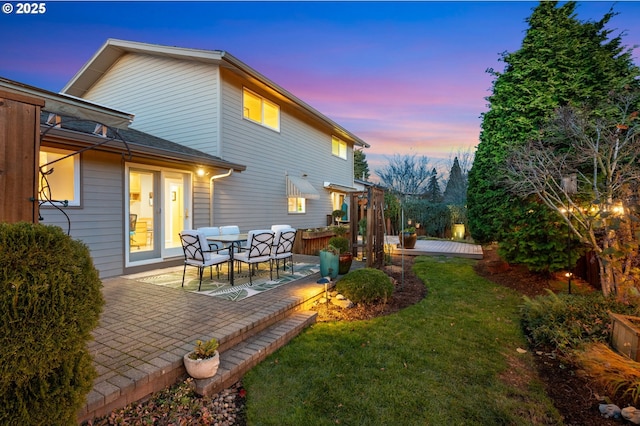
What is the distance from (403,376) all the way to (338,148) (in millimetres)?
16713

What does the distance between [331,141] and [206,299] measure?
46.0 feet

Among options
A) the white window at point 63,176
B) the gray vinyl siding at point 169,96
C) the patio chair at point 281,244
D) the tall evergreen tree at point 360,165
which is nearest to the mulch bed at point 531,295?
the patio chair at point 281,244

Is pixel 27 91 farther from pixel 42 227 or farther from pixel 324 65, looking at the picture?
pixel 324 65

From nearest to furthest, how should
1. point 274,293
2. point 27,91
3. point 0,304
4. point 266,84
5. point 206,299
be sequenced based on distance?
1. point 0,304
2. point 27,91
3. point 206,299
4. point 274,293
5. point 266,84

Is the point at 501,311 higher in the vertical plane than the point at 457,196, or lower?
lower

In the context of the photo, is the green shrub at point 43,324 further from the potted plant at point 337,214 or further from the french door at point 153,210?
the potted plant at point 337,214

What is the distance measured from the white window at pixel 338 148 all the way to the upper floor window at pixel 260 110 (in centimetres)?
600

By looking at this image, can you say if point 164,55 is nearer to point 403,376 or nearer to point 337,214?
point 337,214

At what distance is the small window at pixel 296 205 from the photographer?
14040 millimetres

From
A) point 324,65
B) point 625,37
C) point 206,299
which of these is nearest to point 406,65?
point 324,65

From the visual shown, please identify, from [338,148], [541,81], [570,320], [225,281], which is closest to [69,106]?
[225,281]

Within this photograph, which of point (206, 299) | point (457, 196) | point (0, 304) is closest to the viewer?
point (0, 304)

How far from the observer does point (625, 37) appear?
24.2 ft

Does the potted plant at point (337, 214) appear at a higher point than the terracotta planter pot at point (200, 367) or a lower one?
higher
